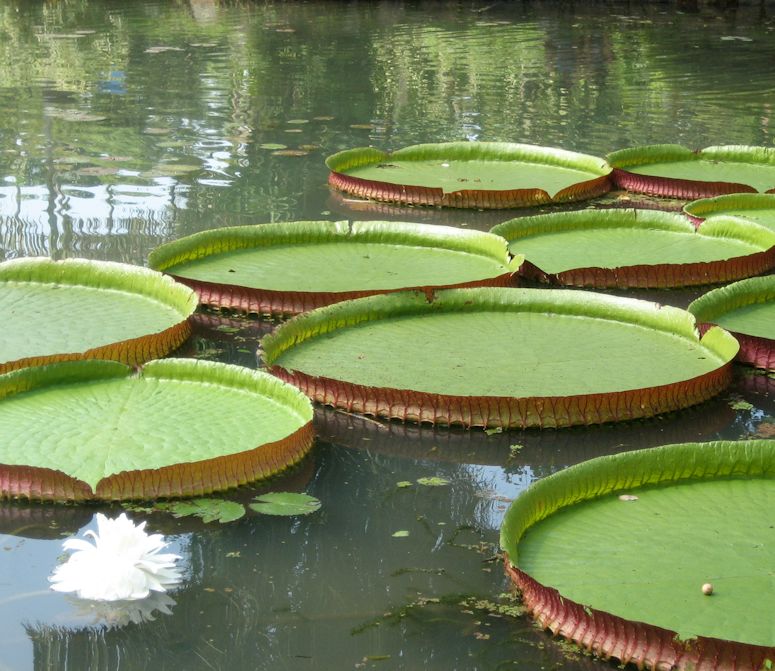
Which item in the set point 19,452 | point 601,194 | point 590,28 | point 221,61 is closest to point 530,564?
point 19,452

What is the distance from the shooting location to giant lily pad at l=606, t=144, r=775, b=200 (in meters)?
5.12

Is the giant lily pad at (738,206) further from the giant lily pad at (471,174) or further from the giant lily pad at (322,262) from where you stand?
the giant lily pad at (322,262)

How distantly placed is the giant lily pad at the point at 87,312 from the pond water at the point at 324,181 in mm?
149

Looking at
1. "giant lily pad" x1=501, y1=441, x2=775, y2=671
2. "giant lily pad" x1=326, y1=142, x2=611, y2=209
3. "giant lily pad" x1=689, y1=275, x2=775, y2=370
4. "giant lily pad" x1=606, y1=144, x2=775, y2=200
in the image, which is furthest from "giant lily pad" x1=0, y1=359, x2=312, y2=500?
"giant lily pad" x1=606, y1=144, x2=775, y2=200

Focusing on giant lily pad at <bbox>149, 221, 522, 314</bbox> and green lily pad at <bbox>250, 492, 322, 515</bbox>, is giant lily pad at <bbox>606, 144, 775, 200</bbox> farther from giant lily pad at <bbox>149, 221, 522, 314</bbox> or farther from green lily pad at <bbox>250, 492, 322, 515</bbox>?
green lily pad at <bbox>250, 492, 322, 515</bbox>

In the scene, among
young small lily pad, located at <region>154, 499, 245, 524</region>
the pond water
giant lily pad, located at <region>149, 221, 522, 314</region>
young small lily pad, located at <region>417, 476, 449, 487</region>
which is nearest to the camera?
the pond water

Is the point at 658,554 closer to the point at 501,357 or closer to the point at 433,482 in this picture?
the point at 433,482

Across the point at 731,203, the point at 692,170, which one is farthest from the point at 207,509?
the point at 692,170

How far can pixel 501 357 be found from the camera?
3.19 metres

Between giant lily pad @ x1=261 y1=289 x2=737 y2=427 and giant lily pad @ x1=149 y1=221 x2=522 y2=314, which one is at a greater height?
giant lily pad @ x1=149 y1=221 x2=522 y2=314

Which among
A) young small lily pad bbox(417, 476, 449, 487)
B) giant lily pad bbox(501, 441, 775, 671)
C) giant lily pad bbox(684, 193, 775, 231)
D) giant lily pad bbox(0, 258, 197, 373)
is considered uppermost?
giant lily pad bbox(684, 193, 775, 231)

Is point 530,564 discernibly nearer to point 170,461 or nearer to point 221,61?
point 170,461

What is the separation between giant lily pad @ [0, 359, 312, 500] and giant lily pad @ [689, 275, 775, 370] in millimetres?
1300

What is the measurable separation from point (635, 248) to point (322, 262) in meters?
1.14
